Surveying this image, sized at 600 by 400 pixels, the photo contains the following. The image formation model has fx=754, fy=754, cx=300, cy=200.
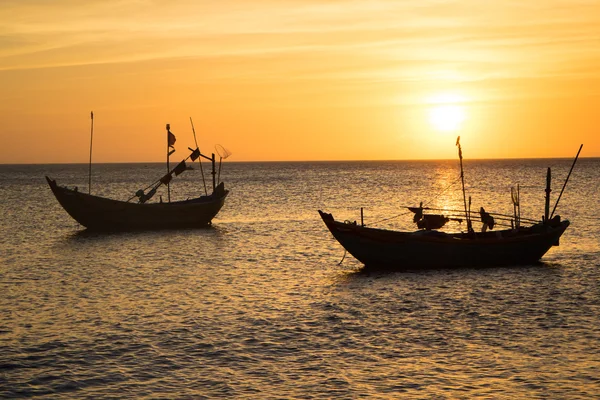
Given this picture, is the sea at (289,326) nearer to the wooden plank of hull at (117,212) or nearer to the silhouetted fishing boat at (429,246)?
the silhouetted fishing boat at (429,246)

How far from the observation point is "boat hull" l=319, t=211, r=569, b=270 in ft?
108

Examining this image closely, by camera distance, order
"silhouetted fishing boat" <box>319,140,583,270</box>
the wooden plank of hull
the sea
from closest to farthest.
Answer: the sea < "silhouetted fishing boat" <box>319,140,583,270</box> < the wooden plank of hull

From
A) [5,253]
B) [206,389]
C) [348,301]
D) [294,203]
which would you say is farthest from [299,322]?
[294,203]

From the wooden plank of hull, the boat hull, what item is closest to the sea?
the boat hull

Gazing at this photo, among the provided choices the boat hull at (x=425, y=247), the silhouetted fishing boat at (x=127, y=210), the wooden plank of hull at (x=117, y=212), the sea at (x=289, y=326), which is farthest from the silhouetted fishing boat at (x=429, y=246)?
the wooden plank of hull at (x=117, y=212)

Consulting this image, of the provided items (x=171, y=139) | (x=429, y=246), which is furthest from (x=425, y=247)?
(x=171, y=139)

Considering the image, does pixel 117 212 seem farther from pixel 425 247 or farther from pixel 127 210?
pixel 425 247

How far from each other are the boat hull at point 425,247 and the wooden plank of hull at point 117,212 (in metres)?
21.9

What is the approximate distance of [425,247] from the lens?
108 ft

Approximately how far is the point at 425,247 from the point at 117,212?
2591cm

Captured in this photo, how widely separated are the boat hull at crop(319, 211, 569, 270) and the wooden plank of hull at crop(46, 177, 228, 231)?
72.0 feet

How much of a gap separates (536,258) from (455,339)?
16.2 m

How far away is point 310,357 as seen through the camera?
1938 cm

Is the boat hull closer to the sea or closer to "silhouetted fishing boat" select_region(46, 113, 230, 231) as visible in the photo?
the sea
